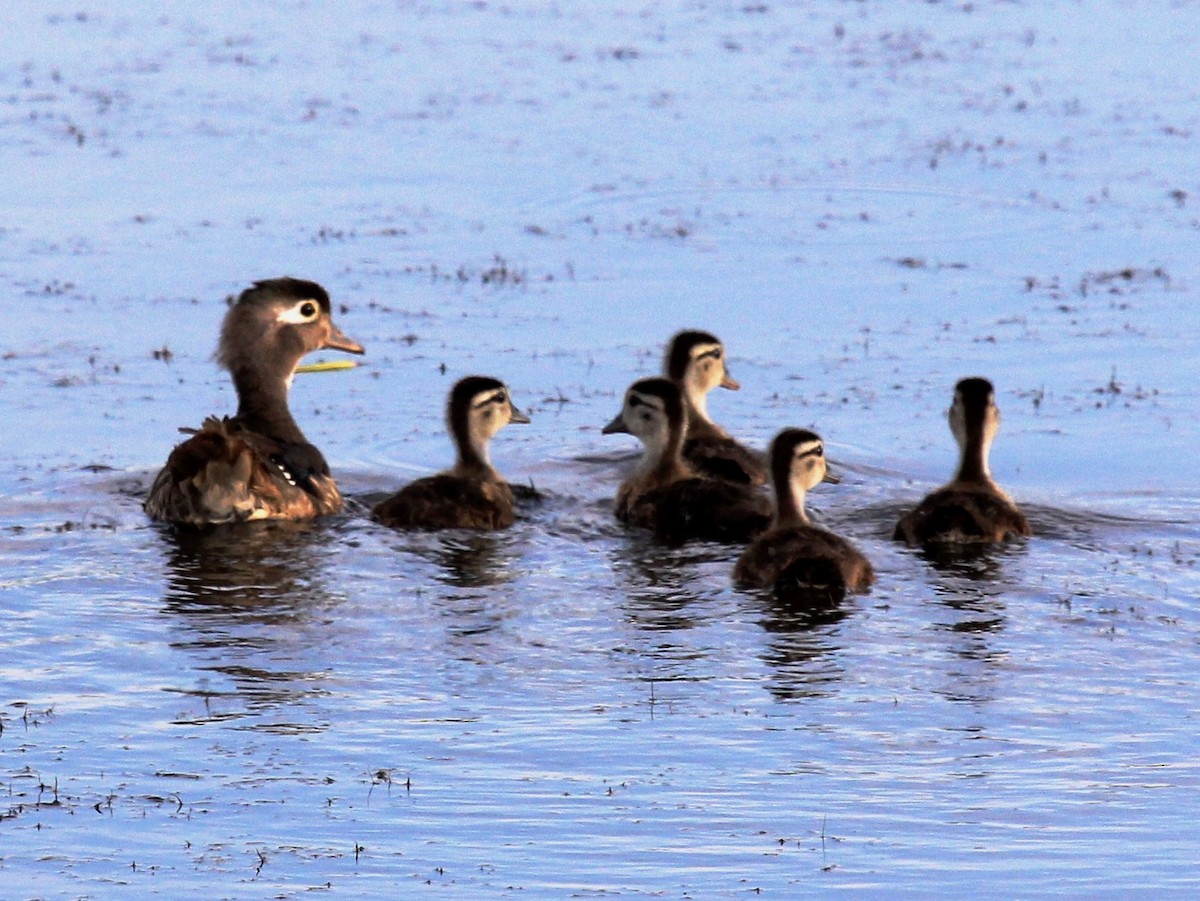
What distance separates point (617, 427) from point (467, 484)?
4.26 feet

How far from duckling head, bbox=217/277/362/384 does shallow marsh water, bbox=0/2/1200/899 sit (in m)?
0.89

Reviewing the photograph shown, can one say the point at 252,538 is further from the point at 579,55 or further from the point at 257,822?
the point at 579,55

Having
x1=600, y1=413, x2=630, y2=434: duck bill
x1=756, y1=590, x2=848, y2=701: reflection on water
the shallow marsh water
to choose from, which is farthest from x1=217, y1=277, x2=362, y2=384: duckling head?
x1=756, y1=590, x2=848, y2=701: reflection on water

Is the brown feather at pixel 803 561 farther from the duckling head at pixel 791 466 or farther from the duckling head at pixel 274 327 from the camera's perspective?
the duckling head at pixel 274 327

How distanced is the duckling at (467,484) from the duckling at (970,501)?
2.35 meters

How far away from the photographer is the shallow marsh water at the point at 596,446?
7.96 m

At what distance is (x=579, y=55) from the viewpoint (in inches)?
1136

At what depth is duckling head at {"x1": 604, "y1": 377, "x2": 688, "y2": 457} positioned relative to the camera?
13586mm

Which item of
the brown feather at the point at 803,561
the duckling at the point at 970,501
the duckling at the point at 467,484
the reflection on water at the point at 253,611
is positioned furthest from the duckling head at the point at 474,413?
the duckling at the point at 970,501

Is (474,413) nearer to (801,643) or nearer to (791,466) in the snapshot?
(791,466)

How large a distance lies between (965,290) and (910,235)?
1.97m

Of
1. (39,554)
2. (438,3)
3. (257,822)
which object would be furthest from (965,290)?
(438,3)

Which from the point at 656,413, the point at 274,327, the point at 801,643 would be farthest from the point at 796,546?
the point at 274,327

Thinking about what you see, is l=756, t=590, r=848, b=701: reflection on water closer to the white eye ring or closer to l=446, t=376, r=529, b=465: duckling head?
l=446, t=376, r=529, b=465: duckling head
